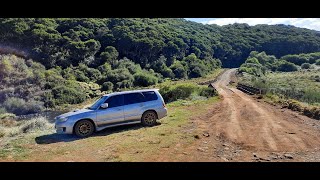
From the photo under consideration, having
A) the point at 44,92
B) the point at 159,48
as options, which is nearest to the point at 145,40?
the point at 159,48

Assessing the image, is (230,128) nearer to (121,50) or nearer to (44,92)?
(44,92)

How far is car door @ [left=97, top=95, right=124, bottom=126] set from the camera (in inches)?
458

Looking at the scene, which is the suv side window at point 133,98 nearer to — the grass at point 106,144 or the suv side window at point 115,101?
the suv side window at point 115,101

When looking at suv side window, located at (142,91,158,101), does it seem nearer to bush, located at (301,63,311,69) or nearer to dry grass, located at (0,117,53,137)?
dry grass, located at (0,117,53,137)

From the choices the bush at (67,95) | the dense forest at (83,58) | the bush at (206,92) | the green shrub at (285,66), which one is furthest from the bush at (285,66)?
the bush at (206,92)

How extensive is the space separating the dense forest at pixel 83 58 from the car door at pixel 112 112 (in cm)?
2585

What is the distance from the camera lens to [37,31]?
2202 inches

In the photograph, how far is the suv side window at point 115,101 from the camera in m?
12.0

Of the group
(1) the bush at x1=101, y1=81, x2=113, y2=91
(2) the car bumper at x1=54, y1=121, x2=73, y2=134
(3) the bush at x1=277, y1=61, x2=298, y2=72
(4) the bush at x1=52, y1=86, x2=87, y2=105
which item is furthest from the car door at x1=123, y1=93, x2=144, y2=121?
(3) the bush at x1=277, y1=61, x2=298, y2=72

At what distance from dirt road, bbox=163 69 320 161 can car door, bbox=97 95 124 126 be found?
2.92m

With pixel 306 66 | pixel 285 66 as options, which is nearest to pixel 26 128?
pixel 285 66

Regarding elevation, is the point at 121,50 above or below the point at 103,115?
above

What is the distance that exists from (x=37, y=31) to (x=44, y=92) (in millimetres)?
18463
